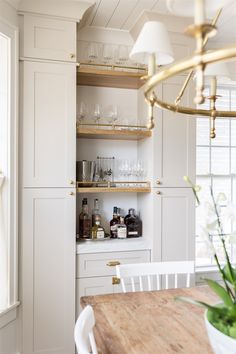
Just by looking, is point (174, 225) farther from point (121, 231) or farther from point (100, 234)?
point (100, 234)

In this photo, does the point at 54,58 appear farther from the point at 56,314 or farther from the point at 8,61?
the point at 56,314

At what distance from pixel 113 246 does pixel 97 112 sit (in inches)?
41.7

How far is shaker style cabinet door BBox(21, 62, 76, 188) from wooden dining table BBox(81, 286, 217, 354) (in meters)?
0.98

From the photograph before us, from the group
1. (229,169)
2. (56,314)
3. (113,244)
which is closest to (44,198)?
(113,244)

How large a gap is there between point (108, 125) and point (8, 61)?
85 centimetres

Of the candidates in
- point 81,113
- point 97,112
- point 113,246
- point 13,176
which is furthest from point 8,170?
point 113,246

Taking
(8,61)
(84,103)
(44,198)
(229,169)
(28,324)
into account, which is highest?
(8,61)

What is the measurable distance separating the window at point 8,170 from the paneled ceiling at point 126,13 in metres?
0.68

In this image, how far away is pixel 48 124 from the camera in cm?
226

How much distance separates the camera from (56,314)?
225cm

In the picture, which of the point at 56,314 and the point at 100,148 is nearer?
the point at 56,314

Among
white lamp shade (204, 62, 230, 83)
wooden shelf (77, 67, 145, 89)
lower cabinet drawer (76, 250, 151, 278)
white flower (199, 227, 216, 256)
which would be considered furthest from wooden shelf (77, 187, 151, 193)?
white flower (199, 227, 216, 256)

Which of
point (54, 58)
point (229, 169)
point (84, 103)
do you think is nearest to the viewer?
point (54, 58)

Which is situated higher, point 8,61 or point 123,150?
point 8,61
